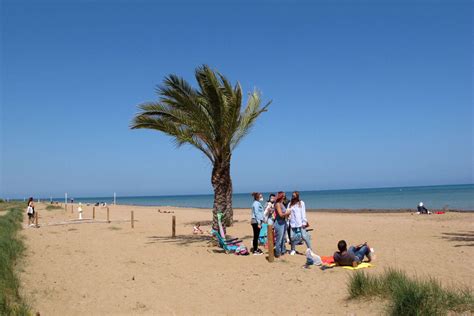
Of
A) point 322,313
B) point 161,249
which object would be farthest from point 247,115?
point 322,313

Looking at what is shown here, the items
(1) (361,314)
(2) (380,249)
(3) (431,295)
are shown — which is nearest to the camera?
(3) (431,295)

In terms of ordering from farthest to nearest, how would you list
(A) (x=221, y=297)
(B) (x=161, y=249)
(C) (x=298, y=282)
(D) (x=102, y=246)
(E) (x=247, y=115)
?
1. (E) (x=247, y=115)
2. (D) (x=102, y=246)
3. (B) (x=161, y=249)
4. (C) (x=298, y=282)
5. (A) (x=221, y=297)

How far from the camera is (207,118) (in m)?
12.6

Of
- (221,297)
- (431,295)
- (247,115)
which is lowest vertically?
(221,297)

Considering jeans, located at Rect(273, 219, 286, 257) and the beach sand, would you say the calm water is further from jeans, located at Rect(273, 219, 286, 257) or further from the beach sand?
jeans, located at Rect(273, 219, 286, 257)

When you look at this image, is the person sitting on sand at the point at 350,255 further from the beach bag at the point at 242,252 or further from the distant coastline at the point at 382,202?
the distant coastline at the point at 382,202

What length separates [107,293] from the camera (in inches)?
280

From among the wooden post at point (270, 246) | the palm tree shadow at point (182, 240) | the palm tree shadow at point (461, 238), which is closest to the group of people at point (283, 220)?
the wooden post at point (270, 246)

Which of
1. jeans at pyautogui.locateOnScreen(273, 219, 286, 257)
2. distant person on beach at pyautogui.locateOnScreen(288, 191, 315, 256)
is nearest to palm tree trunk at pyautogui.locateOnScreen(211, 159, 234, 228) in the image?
jeans at pyautogui.locateOnScreen(273, 219, 286, 257)

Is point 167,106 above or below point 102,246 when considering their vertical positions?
above

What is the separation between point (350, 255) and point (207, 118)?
614 cm

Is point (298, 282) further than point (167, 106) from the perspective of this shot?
No

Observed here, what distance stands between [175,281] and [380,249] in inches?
A: 226

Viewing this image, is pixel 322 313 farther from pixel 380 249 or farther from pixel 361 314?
pixel 380 249
